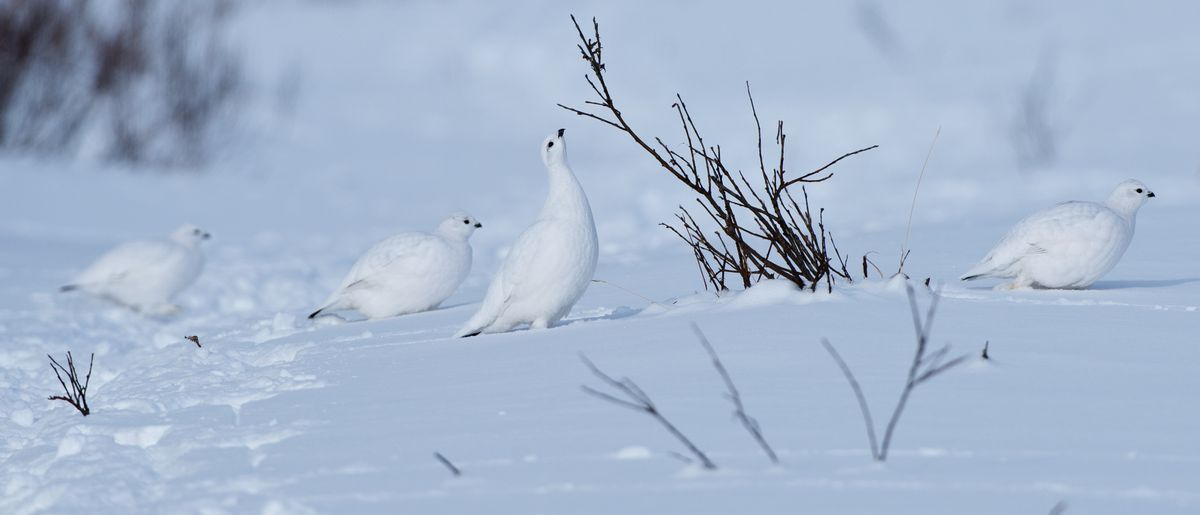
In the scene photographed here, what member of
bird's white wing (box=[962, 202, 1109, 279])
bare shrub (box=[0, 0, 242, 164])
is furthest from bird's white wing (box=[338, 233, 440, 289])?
bare shrub (box=[0, 0, 242, 164])

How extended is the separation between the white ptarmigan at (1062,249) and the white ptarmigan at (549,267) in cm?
123

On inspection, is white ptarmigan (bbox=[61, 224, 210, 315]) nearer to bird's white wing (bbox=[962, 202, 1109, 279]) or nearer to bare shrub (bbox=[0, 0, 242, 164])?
bird's white wing (bbox=[962, 202, 1109, 279])

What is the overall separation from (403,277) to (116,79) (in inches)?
444

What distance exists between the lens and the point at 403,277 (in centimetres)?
532

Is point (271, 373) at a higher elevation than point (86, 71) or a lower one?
lower

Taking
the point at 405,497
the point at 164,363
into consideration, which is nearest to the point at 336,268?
the point at 164,363

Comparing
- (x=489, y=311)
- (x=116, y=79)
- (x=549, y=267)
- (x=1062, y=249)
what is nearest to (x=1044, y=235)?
(x=1062, y=249)

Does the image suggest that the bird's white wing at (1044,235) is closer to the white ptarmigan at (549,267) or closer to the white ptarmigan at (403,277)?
the white ptarmigan at (549,267)

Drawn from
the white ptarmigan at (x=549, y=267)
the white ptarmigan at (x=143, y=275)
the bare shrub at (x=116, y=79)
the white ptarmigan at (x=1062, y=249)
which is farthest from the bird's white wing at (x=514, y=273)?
the bare shrub at (x=116, y=79)

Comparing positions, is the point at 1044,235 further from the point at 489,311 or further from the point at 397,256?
the point at 397,256

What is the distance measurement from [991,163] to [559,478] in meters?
13.6

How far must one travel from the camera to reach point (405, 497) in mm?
2502

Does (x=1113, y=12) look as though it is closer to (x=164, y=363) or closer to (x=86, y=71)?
(x=86, y=71)

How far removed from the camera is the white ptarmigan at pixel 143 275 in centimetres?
719
